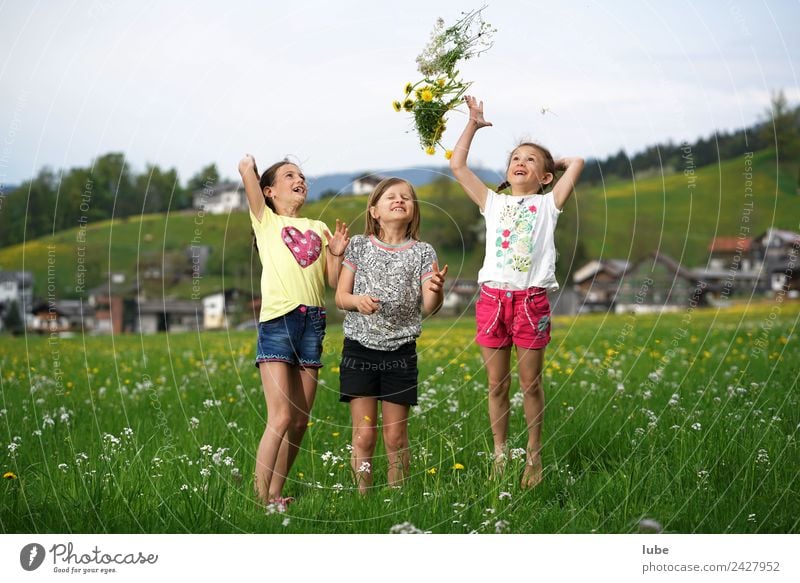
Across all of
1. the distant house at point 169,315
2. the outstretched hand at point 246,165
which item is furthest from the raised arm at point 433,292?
the distant house at point 169,315

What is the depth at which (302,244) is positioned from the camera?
4.98 meters

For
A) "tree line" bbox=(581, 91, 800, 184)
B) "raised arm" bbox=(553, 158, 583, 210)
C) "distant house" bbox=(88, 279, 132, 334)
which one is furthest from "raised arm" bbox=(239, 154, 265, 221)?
"distant house" bbox=(88, 279, 132, 334)

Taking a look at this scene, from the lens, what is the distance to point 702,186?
46750 mm

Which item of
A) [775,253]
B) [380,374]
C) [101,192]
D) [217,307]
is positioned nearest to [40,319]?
[101,192]

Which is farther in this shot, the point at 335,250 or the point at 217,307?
the point at 217,307

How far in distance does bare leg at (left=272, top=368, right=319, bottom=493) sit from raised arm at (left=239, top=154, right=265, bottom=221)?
88cm

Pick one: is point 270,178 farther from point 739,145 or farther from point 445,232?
point 739,145

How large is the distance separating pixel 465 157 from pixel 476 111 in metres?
0.26

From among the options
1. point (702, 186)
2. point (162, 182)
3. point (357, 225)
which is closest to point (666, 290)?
point (702, 186)

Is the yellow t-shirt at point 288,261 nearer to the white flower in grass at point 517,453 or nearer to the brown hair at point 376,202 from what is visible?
the brown hair at point 376,202

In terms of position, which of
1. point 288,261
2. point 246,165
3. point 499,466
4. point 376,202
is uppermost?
point 246,165

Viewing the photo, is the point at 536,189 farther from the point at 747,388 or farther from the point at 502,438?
the point at 747,388

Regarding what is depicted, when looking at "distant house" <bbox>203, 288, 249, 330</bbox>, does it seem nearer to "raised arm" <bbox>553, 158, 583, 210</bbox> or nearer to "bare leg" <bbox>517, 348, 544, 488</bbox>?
"bare leg" <bbox>517, 348, 544, 488</bbox>

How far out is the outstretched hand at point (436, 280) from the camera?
4.75 m
